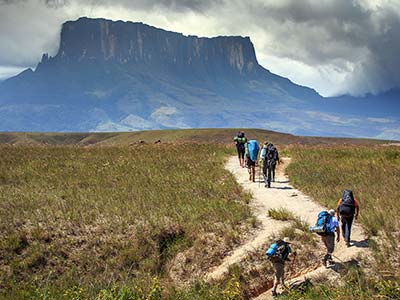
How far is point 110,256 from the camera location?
13.9 meters

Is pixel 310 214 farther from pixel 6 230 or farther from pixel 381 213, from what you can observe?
pixel 6 230

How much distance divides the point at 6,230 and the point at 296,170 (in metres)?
16.3

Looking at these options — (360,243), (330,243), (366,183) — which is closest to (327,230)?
(330,243)

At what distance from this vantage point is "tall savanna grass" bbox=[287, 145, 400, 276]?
13383 millimetres

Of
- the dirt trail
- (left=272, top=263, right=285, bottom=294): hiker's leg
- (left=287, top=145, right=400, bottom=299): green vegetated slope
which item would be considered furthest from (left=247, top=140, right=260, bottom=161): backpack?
(left=272, top=263, right=285, bottom=294): hiker's leg

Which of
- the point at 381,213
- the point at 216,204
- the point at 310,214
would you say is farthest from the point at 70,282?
the point at 381,213

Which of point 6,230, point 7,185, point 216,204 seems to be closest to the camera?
point 6,230

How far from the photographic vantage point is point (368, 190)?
18.9 m

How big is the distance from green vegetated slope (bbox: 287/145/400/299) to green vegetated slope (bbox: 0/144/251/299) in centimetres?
410

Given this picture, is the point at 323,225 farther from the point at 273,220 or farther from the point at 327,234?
the point at 273,220

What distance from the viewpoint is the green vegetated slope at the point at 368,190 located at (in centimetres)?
1098

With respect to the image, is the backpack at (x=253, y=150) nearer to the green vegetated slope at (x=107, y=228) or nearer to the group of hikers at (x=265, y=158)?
the group of hikers at (x=265, y=158)

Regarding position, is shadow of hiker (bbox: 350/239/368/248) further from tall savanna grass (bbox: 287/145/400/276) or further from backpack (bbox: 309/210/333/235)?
backpack (bbox: 309/210/333/235)

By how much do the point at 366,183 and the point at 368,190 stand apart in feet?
6.05
